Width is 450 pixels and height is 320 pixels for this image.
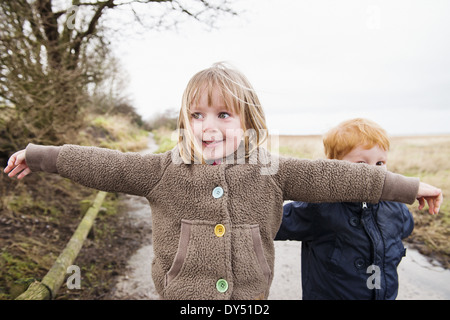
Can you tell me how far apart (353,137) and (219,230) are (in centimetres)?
100

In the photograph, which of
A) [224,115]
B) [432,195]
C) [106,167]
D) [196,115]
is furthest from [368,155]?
[106,167]

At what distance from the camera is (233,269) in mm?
1273

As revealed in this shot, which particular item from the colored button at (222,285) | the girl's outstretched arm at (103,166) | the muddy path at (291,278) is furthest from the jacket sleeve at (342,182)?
the muddy path at (291,278)

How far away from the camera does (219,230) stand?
1.28 m

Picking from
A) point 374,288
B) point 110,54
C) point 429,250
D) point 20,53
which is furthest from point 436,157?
point 20,53

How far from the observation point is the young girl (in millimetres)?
1271

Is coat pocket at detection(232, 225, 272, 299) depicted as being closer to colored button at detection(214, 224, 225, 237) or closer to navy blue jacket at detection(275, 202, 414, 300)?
colored button at detection(214, 224, 225, 237)

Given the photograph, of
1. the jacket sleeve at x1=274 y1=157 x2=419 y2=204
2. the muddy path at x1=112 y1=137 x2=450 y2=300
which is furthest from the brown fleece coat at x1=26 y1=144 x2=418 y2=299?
the muddy path at x1=112 y1=137 x2=450 y2=300

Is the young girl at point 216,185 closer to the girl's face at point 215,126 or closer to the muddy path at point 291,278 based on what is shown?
the girl's face at point 215,126

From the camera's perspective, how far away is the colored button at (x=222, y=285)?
1255mm

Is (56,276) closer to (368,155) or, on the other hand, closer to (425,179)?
(368,155)

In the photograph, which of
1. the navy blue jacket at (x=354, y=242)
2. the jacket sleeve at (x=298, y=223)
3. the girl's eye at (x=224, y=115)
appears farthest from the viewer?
the jacket sleeve at (x=298, y=223)
